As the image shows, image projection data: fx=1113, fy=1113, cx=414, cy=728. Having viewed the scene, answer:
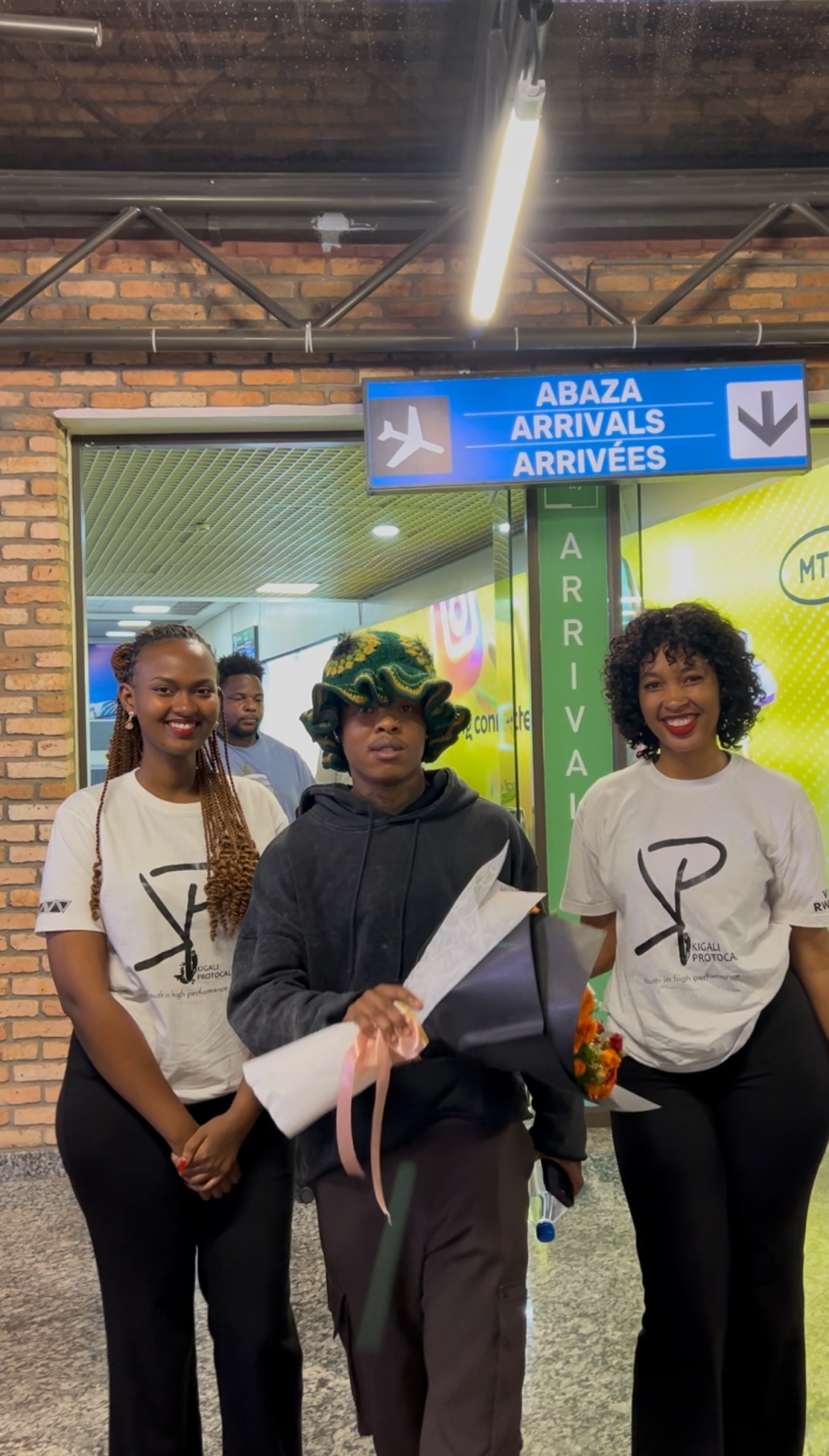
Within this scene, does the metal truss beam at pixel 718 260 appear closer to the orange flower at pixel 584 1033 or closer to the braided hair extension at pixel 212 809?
the braided hair extension at pixel 212 809

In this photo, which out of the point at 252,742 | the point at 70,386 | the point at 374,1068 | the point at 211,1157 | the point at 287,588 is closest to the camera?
the point at 374,1068

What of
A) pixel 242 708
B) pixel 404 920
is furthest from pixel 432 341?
pixel 404 920

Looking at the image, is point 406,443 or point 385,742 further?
point 406,443

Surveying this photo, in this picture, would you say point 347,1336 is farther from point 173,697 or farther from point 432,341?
point 432,341

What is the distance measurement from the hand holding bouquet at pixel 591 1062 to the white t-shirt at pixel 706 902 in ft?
1.09

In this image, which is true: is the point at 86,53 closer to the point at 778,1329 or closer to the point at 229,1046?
the point at 229,1046

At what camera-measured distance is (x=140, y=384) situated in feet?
14.7

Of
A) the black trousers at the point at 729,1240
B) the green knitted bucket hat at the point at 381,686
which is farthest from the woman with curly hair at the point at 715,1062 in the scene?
the green knitted bucket hat at the point at 381,686

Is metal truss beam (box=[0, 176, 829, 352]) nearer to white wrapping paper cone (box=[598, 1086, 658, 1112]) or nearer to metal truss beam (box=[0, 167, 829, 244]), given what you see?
metal truss beam (box=[0, 167, 829, 244])

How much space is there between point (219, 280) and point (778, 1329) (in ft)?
13.3

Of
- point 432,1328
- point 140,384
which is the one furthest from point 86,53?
point 432,1328

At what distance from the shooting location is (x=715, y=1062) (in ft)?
6.39

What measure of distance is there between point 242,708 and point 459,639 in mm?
1721

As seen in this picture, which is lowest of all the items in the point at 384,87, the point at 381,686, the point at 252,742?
the point at 381,686
